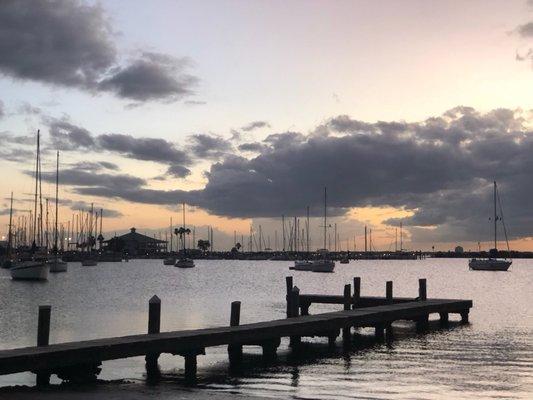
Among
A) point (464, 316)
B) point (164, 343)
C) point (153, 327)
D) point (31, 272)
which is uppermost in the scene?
point (31, 272)

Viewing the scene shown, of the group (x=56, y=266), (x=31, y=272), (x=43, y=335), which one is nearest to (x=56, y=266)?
(x=56, y=266)

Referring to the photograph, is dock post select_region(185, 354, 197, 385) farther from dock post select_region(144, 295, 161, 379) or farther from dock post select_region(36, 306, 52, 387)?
dock post select_region(36, 306, 52, 387)

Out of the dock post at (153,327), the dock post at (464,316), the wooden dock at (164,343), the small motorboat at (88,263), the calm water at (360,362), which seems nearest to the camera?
the wooden dock at (164,343)

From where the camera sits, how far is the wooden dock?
19.2 meters

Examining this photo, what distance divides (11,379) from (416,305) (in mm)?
21811

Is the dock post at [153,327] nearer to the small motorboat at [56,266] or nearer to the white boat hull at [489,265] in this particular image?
the small motorboat at [56,266]

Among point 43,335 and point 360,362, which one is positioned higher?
point 43,335

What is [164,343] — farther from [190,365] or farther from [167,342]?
[190,365]

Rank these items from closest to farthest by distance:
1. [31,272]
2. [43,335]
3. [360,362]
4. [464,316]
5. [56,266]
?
[43,335], [360,362], [464,316], [31,272], [56,266]

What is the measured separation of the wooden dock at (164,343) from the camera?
1922cm

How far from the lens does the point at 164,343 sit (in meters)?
22.0

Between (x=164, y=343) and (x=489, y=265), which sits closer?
(x=164, y=343)

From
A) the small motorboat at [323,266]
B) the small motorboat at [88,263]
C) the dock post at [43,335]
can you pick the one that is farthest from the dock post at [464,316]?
the small motorboat at [88,263]

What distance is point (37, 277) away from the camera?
325 ft
